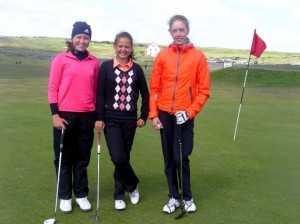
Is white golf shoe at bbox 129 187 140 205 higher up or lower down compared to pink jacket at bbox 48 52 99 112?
lower down

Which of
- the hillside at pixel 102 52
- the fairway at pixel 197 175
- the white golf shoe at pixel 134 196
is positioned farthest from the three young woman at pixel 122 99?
the hillside at pixel 102 52

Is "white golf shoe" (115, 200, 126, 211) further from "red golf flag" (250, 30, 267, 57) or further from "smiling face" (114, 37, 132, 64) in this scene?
"red golf flag" (250, 30, 267, 57)

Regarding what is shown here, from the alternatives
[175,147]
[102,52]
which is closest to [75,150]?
[175,147]

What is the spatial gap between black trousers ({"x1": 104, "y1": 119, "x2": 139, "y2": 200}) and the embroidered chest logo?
0.21 metres

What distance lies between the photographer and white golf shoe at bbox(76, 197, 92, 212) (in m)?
5.52

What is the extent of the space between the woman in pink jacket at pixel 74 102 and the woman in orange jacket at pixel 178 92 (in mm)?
817

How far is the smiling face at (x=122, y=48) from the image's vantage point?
545cm

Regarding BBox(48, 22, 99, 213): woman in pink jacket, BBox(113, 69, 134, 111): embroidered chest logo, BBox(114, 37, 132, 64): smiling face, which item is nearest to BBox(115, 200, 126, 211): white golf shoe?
BBox(48, 22, 99, 213): woman in pink jacket

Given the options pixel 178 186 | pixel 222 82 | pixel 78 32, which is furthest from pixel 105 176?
pixel 222 82

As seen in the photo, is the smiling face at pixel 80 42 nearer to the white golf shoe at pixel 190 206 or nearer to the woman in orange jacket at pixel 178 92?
the woman in orange jacket at pixel 178 92

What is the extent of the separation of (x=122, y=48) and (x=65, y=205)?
212 cm

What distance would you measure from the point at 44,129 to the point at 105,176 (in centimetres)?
436

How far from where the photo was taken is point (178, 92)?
540 centimetres

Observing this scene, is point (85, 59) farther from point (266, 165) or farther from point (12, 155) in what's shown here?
point (266, 165)
